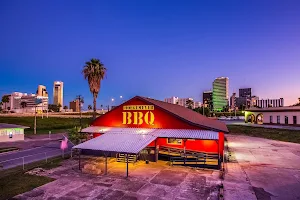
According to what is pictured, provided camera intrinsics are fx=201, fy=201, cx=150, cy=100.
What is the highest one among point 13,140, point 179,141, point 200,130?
point 200,130

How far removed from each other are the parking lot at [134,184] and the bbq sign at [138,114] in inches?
243

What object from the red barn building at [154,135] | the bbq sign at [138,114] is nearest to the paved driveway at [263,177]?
the red barn building at [154,135]

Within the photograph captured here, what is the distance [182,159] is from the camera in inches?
790

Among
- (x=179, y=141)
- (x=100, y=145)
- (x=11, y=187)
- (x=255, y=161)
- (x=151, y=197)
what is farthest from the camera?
→ (x=179, y=141)

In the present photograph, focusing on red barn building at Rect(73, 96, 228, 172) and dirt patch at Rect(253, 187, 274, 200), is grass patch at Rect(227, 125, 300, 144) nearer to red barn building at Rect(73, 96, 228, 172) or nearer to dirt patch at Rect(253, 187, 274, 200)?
red barn building at Rect(73, 96, 228, 172)

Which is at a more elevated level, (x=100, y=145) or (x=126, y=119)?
(x=126, y=119)

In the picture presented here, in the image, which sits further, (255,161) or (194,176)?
(255,161)

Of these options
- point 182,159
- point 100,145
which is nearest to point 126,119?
point 100,145

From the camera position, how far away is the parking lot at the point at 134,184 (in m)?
12.9

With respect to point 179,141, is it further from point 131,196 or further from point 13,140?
point 13,140

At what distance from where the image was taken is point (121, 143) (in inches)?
727

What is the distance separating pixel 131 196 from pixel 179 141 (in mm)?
12346

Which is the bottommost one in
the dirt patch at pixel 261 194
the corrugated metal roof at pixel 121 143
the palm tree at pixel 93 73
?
the dirt patch at pixel 261 194

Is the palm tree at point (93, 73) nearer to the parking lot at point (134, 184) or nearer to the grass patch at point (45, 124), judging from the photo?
the parking lot at point (134, 184)
